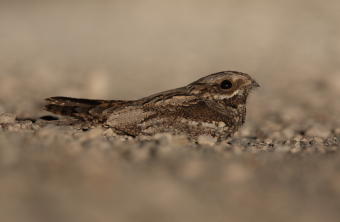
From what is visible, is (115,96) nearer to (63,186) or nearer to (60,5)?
(63,186)

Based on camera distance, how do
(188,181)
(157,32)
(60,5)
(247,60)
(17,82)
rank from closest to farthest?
1. (188,181)
2. (17,82)
3. (247,60)
4. (157,32)
5. (60,5)

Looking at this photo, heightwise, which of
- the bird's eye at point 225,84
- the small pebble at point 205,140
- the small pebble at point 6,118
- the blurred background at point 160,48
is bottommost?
the small pebble at point 205,140

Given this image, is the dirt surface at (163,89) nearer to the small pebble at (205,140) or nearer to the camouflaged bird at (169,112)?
the small pebble at (205,140)

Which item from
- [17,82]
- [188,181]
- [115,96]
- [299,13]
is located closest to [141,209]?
[188,181]

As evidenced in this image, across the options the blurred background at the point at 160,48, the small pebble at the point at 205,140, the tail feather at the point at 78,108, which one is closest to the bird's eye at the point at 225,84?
the small pebble at the point at 205,140

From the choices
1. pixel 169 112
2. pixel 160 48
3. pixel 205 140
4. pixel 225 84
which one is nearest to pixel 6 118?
pixel 169 112
